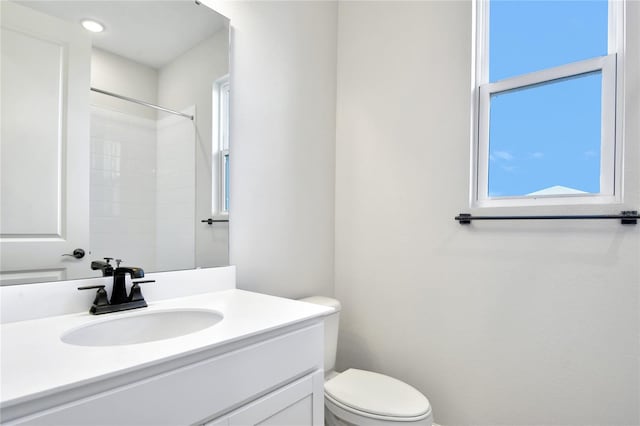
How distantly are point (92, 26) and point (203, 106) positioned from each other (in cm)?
43

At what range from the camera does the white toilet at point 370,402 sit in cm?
→ 125

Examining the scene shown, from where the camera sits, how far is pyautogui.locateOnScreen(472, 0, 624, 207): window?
4.26ft

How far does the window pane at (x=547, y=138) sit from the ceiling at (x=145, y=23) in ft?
4.44

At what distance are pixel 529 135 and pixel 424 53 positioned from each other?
2.19ft

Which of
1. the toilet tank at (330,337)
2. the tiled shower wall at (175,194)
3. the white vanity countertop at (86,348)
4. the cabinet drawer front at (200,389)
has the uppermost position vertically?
the tiled shower wall at (175,194)

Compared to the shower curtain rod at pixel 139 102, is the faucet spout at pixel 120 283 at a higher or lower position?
lower

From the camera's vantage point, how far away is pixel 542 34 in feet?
4.77

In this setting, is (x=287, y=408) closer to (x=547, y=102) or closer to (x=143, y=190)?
(x=143, y=190)

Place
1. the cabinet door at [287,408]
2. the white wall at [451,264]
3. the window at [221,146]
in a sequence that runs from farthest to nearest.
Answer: the window at [221,146]
the white wall at [451,264]
the cabinet door at [287,408]

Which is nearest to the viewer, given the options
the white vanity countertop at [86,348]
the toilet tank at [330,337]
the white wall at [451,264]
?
the white vanity countertop at [86,348]

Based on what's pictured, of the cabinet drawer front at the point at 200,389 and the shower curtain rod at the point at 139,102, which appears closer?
the cabinet drawer front at the point at 200,389

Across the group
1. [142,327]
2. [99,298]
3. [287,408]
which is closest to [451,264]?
[287,408]

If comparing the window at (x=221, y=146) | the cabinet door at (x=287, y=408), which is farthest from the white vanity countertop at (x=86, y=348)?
the window at (x=221, y=146)

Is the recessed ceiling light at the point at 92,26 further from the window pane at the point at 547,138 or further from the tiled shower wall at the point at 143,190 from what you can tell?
the window pane at the point at 547,138
